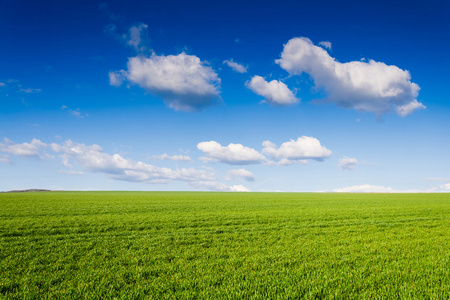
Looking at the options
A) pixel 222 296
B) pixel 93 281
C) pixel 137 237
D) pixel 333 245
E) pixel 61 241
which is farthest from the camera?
pixel 137 237

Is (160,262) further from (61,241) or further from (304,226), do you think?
(304,226)

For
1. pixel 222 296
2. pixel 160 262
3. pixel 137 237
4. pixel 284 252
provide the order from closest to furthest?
1. pixel 222 296
2. pixel 160 262
3. pixel 284 252
4. pixel 137 237

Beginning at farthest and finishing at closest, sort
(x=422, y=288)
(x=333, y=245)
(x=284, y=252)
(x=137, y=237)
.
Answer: (x=137, y=237) → (x=333, y=245) → (x=284, y=252) → (x=422, y=288)

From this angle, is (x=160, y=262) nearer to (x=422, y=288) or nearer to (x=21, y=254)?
(x=21, y=254)

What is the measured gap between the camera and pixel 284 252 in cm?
971

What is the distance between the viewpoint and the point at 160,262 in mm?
8680

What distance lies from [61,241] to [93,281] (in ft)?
20.5

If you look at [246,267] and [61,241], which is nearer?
[246,267]

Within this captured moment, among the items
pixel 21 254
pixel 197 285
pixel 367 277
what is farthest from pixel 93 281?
pixel 367 277

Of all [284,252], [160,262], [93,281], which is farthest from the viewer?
[284,252]

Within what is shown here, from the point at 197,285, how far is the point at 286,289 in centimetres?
228

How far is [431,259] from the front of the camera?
8.94 m

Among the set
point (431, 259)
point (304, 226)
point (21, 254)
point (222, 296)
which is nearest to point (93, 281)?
point (222, 296)

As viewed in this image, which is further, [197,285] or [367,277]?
[367,277]
